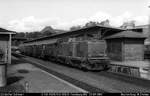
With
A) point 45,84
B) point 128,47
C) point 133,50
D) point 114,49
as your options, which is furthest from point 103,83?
point 114,49

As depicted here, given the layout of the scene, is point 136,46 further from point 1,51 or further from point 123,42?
point 1,51

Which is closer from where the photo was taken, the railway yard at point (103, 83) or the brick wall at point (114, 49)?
the railway yard at point (103, 83)

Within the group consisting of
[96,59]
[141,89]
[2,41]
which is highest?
[2,41]

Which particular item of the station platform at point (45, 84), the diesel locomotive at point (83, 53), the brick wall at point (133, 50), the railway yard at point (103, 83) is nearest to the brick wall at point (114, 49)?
the brick wall at point (133, 50)

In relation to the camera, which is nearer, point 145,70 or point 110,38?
point 145,70

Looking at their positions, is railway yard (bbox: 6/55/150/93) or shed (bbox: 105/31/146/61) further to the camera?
shed (bbox: 105/31/146/61)

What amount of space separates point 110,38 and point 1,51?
17557 mm

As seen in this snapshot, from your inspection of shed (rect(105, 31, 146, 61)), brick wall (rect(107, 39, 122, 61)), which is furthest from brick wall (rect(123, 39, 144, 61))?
brick wall (rect(107, 39, 122, 61))

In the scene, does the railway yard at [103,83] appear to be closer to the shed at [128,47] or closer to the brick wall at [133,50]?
the shed at [128,47]

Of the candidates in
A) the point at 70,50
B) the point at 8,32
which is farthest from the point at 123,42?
the point at 8,32

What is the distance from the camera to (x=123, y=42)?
29297mm

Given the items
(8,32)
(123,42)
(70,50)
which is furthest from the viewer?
(123,42)

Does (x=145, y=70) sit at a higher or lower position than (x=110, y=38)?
lower

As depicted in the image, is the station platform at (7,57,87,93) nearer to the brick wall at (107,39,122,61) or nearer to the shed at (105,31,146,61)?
the shed at (105,31,146,61)
